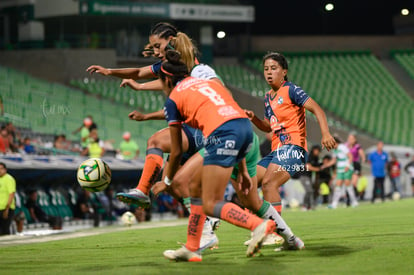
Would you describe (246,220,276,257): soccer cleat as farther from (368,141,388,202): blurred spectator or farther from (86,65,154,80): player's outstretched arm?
(368,141,388,202): blurred spectator

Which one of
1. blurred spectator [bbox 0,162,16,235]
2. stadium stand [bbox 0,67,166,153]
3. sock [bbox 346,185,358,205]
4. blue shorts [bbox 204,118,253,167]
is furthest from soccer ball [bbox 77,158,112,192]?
sock [bbox 346,185,358,205]

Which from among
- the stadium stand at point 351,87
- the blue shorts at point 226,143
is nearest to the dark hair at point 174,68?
the blue shorts at point 226,143

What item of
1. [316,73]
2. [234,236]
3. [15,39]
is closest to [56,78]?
[15,39]

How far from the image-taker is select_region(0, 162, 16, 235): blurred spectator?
18.0 metres

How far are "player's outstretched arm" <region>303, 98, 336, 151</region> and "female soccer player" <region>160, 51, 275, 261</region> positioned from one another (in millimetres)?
1678

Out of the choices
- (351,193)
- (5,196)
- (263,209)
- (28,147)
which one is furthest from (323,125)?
(351,193)

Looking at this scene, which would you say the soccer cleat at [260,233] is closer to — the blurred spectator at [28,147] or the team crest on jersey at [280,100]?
the team crest on jersey at [280,100]

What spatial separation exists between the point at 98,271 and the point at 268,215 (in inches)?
78.8

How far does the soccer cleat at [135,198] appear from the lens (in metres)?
8.95

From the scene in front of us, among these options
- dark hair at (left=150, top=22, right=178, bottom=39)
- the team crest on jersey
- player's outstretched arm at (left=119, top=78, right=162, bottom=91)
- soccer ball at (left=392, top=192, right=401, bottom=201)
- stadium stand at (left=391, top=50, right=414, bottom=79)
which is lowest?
soccer ball at (left=392, top=192, right=401, bottom=201)

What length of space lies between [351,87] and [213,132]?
3888 centimetres

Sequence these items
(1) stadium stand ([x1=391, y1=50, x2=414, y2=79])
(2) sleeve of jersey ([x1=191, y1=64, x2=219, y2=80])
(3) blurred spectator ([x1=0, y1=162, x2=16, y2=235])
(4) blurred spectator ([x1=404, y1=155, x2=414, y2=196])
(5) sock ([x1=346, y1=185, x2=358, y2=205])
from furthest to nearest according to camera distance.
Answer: (1) stadium stand ([x1=391, y1=50, x2=414, y2=79]) → (4) blurred spectator ([x1=404, y1=155, x2=414, y2=196]) → (5) sock ([x1=346, y1=185, x2=358, y2=205]) → (3) blurred spectator ([x1=0, y1=162, x2=16, y2=235]) → (2) sleeve of jersey ([x1=191, y1=64, x2=219, y2=80])

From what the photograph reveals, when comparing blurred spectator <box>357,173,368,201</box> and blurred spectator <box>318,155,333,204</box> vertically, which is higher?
blurred spectator <box>318,155,333,204</box>

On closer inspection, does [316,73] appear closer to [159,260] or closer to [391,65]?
[391,65]
